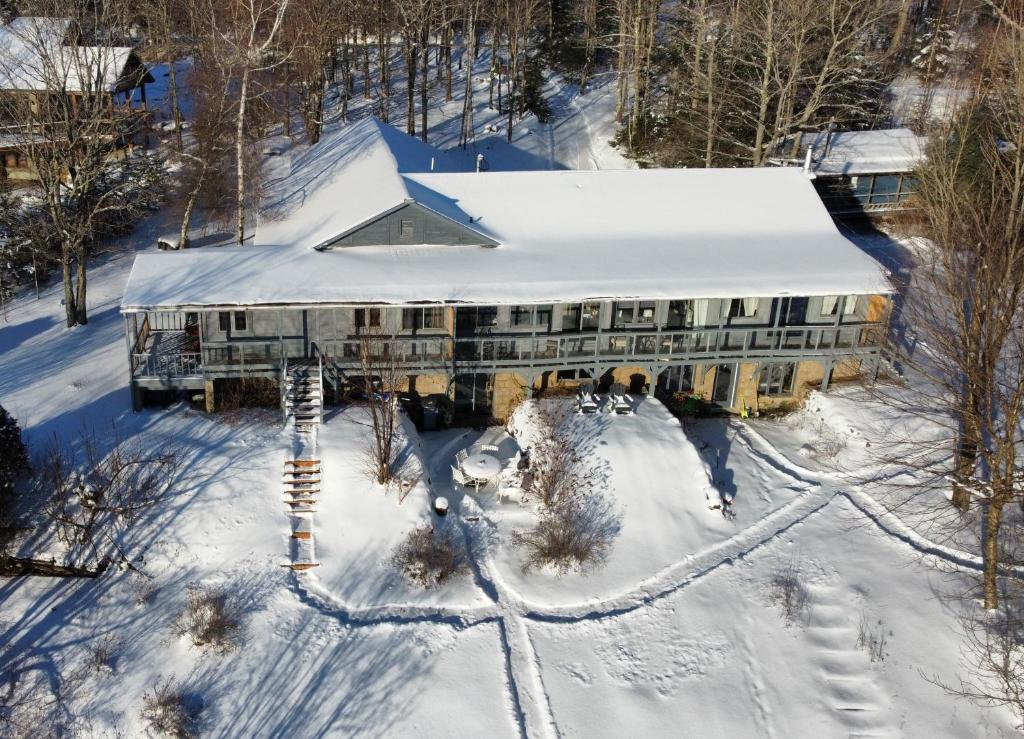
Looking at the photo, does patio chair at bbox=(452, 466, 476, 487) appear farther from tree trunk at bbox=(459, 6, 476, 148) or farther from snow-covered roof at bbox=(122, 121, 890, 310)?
tree trunk at bbox=(459, 6, 476, 148)

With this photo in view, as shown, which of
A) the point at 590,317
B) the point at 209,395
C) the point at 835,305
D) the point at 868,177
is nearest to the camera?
the point at 209,395

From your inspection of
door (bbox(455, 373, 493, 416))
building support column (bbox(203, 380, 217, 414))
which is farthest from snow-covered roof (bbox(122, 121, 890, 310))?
door (bbox(455, 373, 493, 416))

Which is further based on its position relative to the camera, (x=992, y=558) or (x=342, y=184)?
(x=342, y=184)

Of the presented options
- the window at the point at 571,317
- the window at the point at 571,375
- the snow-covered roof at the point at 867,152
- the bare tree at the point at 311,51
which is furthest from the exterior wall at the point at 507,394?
the bare tree at the point at 311,51

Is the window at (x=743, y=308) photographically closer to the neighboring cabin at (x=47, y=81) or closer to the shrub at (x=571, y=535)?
the shrub at (x=571, y=535)

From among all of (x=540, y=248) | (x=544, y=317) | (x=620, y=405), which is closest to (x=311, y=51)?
(x=540, y=248)

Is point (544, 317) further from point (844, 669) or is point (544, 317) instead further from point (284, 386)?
point (844, 669)

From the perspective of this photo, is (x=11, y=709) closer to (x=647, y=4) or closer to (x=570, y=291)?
(x=570, y=291)
